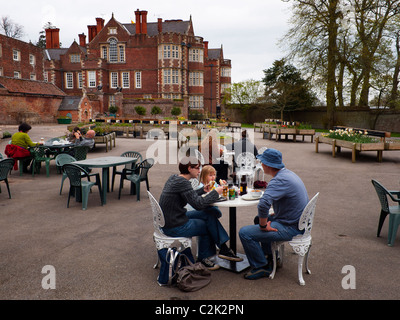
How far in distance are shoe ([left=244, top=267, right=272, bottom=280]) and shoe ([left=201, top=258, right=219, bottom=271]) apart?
18.0 inches

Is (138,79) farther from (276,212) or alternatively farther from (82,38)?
(276,212)

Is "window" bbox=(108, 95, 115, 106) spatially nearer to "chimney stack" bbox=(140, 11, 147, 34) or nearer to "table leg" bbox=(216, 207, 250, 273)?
"chimney stack" bbox=(140, 11, 147, 34)

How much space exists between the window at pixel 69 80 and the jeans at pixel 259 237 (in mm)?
58432

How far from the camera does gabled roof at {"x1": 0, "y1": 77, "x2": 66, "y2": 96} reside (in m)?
35.9

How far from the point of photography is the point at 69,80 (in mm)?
57094

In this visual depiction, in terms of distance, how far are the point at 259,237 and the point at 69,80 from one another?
5922 cm

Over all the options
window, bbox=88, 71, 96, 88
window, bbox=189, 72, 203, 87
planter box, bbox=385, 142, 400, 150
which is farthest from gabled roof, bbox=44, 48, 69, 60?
planter box, bbox=385, 142, 400, 150

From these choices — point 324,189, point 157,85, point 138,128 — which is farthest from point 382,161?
point 157,85

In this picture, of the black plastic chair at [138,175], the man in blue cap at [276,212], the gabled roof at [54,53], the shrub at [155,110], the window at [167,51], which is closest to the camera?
the man in blue cap at [276,212]

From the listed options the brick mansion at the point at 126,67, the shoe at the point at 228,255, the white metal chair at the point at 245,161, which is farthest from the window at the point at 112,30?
the shoe at the point at 228,255

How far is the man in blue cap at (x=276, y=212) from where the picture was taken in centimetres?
405

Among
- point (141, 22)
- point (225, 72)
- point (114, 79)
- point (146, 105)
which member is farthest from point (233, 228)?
point (225, 72)

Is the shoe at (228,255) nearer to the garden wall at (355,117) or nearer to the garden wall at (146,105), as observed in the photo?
the garden wall at (355,117)
